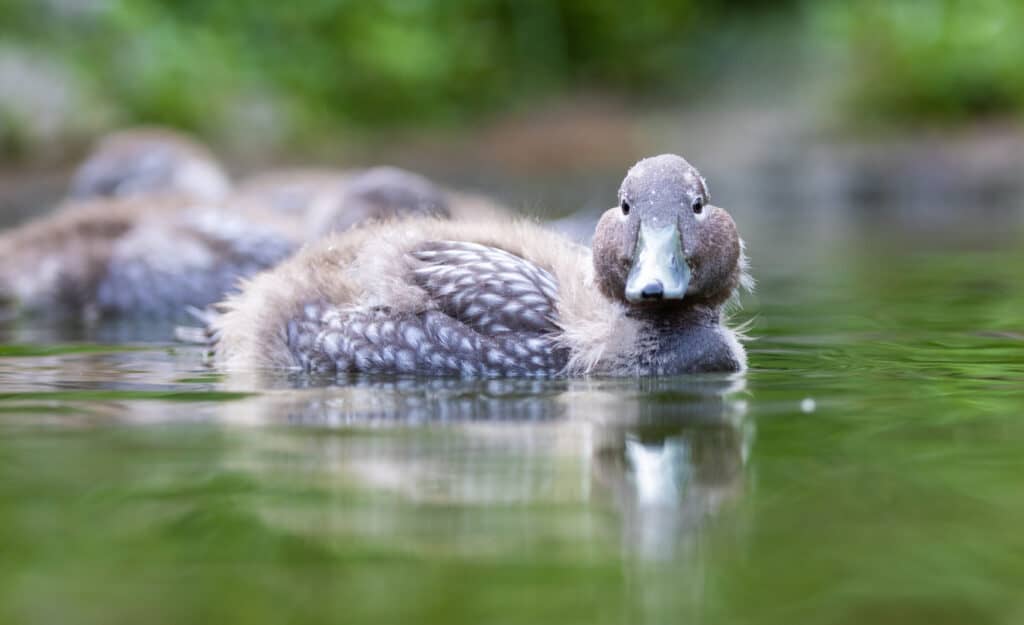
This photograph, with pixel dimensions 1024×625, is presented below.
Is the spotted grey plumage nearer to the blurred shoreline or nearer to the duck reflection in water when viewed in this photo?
the duck reflection in water

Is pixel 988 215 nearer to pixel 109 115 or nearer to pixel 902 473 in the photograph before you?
pixel 109 115

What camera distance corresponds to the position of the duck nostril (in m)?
5.26

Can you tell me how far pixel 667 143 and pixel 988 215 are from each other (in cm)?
603

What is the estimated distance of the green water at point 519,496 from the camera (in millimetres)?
2967

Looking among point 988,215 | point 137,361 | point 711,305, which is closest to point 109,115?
point 988,215

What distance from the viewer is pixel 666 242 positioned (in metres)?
5.46

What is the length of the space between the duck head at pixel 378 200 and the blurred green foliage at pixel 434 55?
8721 millimetres

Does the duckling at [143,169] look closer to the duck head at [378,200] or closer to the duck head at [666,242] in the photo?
the duck head at [378,200]

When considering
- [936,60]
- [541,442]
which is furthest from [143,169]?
[936,60]

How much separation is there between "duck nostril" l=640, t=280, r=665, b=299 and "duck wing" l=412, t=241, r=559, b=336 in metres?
0.60

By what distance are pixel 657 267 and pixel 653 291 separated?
0.16 m

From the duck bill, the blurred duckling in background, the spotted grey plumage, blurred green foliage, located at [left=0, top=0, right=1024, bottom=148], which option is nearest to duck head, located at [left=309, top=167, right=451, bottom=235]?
the blurred duckling in background

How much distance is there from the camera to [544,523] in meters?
3.50

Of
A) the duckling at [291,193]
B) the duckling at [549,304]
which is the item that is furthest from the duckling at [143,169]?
the duckling at [549,304]
